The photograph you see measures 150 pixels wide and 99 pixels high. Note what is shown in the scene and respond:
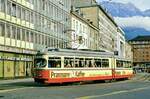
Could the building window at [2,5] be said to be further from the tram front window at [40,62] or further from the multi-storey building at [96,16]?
the multi-storey building at [96,16]

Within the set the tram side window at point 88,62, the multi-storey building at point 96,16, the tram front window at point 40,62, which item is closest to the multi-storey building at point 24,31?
the tram side window at point 88,62

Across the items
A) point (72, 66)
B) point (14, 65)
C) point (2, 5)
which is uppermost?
point (2, 5)

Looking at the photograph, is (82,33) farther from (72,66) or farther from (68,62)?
(68,62)

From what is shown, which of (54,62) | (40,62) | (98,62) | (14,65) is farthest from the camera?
(14,65)

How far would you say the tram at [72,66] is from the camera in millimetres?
32125

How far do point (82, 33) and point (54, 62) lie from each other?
51.5 metres

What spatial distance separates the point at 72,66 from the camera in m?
34.8

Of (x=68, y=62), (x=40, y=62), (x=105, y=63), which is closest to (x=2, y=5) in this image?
(x=105, y=63)

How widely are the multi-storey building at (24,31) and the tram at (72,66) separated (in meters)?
12.7

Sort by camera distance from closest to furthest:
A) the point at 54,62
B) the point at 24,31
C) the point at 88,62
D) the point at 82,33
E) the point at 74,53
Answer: the point at 54,62 < the point at 74,53 < the point at 88,62 < the point at 24,31 < the point at 82,33

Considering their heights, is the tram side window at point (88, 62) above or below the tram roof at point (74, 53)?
below

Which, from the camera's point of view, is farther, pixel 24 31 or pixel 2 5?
pixel 24 31

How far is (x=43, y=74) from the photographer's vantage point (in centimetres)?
3172

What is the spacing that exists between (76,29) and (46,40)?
17.7 m
